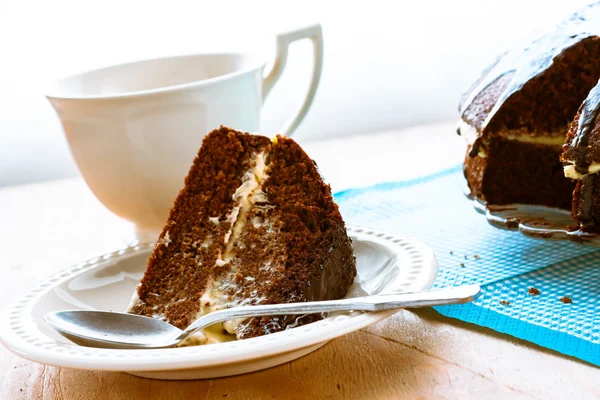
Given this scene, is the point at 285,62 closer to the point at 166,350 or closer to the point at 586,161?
the point at 586,161

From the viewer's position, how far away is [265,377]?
38.3 inches

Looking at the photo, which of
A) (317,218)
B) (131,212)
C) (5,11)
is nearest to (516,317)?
(317,218)

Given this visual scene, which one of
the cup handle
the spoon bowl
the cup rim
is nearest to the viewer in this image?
the spoon bowl

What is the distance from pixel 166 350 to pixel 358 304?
0.25m

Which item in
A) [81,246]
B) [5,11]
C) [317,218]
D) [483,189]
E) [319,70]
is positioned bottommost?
[81,246]

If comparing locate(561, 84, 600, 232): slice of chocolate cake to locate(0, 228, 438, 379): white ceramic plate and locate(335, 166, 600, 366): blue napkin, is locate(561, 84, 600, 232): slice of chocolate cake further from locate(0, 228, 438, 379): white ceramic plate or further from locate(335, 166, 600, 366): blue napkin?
locate(0, 228, 438, 379): white ceramic plate

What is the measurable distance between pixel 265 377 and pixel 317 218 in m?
0.26

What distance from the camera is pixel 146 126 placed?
1.44 metres

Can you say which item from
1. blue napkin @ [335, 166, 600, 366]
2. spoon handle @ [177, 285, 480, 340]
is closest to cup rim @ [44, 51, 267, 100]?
blue napkin @ [335, 166, 600, 366]

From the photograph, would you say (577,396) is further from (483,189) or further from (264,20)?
(264,20)

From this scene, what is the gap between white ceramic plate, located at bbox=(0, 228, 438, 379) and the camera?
34.4 inches

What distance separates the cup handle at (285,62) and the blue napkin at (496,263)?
0.85ft

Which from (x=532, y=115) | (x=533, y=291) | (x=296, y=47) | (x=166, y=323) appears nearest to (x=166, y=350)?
(x=166, y=323)

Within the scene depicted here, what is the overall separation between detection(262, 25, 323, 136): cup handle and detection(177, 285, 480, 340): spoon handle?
71 cm
